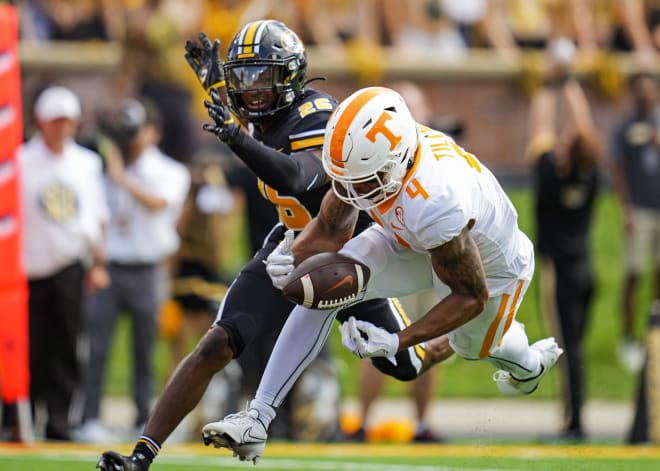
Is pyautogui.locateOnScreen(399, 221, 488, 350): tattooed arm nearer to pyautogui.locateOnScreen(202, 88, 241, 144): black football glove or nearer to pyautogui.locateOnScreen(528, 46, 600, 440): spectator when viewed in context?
pyautogui.locateOnScreen(202, 88, 241, 144): black football glove

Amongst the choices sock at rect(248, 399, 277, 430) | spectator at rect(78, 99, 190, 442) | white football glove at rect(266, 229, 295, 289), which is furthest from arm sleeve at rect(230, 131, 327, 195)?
spectator at rect(78, 99, 190, 442)

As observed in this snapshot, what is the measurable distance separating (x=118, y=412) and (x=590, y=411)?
3401 millimetres

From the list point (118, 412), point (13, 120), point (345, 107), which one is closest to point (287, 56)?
point (345, 107)

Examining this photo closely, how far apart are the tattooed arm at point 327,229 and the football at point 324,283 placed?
6.3 inches

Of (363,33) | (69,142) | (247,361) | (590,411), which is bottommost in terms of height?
(590,411)

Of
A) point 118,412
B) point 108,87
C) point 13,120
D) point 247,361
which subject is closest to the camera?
point 13,120

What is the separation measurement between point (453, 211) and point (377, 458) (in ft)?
8.58

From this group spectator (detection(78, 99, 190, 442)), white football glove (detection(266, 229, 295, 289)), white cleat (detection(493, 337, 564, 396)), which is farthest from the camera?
spectator (detection(78, 99, 190, 442))

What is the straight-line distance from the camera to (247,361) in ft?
28.2

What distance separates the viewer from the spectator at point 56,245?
8.28 metres

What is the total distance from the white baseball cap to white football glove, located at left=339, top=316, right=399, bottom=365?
3.82 meters

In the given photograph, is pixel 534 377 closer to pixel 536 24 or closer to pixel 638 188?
pixel 638 188

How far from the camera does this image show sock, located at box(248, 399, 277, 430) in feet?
18.0

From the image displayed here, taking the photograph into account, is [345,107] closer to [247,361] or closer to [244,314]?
[244,314]
